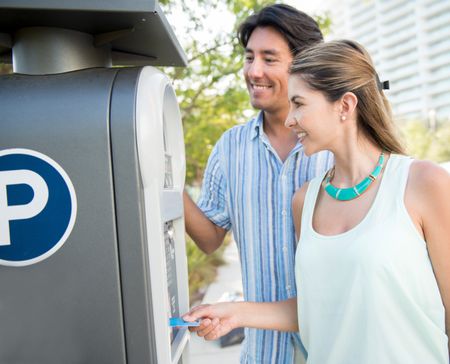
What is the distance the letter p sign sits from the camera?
4.14ft

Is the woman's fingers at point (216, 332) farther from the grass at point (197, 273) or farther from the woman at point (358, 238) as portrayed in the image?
the grass at point (197, 273)

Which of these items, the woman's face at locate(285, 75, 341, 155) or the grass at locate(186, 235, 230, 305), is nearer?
the woman's face at locate(285, 75, 341, 155)

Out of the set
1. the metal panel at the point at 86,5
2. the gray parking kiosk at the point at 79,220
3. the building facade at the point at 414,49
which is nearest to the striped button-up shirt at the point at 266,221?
the gray parking kiosk at the point at 79,220

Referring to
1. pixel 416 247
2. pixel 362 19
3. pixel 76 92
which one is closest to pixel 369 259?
pixel 416 247

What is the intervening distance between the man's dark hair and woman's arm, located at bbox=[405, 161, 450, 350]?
79cm

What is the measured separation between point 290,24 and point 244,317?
3.60 ft

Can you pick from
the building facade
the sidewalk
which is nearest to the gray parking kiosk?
the sidewalk

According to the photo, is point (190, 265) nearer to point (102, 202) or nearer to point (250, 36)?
point (250, 36)

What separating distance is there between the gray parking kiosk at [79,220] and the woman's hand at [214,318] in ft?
1.00

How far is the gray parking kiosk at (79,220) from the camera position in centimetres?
127

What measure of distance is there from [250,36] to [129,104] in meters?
1.03

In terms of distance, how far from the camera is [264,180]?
2010 millimetres

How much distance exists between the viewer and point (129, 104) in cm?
128

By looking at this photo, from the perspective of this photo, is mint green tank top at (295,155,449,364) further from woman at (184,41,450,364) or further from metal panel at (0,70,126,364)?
metal panel at (0,70,126,364)
